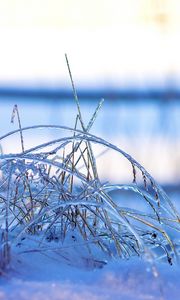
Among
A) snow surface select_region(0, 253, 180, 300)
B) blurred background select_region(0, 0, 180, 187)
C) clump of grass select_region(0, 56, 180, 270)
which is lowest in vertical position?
snow surface select_region(0, 253, 180, 300)

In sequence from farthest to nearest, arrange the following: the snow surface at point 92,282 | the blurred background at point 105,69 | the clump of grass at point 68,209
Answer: the blurred background at point 105,69 < the clump of grass at point 68,209 < the snow surface at point 92,282

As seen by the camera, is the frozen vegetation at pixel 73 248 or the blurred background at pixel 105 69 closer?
the frozen vegetation at pixel 73 248

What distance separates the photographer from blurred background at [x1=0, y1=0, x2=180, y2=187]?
3.20 m

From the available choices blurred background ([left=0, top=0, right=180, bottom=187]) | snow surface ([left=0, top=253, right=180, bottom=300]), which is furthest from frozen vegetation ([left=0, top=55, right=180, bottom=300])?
blurred background ([left=0, top=0, right=180, bottom=187])

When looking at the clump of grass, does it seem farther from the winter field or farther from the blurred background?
the blurred background

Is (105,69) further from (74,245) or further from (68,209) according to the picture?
(74,245)

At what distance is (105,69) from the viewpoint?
140 inches

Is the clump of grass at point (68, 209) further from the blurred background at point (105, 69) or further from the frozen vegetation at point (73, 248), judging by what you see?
the blurred background at point (105, 69)

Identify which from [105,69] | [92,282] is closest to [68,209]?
[92,282]

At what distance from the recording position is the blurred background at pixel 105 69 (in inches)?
126

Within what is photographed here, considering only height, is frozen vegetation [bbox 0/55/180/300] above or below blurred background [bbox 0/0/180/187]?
below

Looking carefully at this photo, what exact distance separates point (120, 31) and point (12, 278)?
119 inches

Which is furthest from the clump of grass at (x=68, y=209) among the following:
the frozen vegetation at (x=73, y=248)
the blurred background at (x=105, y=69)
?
the blurred background at (x=105, y=69)

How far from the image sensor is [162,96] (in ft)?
11.1
